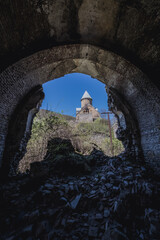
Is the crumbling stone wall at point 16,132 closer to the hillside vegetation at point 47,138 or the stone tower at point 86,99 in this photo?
the hillside vegetation at point 47,138

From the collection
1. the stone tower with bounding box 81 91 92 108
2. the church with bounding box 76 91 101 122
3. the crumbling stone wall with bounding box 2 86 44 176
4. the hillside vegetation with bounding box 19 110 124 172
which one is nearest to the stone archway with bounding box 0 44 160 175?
the crumbling stone wall with bounding box 2 86 44 176

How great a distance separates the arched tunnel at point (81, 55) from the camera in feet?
7.43

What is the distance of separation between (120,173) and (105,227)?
1814 millimetres

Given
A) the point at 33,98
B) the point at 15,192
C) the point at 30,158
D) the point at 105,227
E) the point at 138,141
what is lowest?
the point at 105,227

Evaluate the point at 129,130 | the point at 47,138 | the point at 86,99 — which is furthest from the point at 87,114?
the point at 129,130

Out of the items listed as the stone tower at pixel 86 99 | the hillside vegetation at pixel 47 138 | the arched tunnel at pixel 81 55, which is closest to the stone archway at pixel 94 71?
the arched tunnel at pixel 81 55

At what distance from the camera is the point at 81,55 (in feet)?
10.7

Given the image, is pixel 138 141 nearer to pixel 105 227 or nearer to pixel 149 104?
pixel 149 104

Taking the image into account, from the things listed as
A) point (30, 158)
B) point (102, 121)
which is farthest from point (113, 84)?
point (102, 121)

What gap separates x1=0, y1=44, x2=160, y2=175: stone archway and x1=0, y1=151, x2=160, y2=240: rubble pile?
1089mm

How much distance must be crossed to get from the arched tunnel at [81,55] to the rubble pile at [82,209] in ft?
2.23

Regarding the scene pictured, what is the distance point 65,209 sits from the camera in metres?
2.21

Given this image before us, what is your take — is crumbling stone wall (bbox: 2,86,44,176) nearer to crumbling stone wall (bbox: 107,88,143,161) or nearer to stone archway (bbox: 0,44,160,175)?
stone archway (bbox: 0,44,160,175)

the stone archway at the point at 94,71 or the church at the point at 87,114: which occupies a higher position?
the church at the point at 87,114
